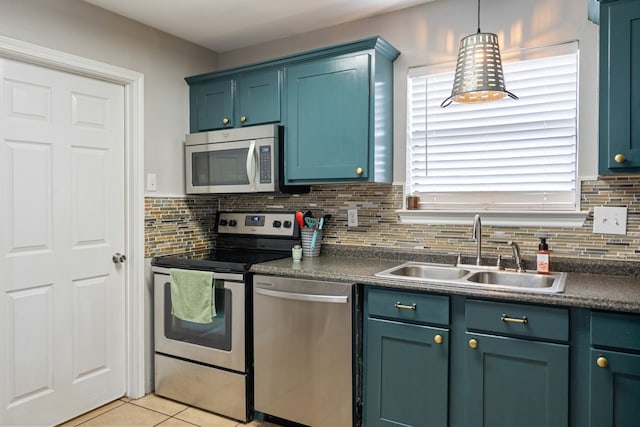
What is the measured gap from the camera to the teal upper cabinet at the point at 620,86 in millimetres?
1896

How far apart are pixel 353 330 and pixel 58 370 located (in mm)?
1649

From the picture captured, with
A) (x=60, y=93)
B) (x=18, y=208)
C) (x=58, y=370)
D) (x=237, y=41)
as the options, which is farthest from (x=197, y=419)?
(x=237, y=41)

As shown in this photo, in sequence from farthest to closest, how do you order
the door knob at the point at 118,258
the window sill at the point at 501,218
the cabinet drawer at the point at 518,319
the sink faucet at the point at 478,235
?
the door knob at the point at 118,258 → the sink faucet at the point at 478,235 → the window sill at the point at 501,218 → the cabinet drawer at the point at 518,319

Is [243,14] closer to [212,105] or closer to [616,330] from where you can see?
[212,105]

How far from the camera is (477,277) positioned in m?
2.35

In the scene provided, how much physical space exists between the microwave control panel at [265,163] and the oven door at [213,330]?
642 mm

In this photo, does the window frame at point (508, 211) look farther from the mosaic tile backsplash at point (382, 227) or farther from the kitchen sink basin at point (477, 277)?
the kitchen sink basin at point (477, 277)

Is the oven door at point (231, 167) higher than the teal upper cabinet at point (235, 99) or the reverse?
the reverse

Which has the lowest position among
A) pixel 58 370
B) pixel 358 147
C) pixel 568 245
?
pixel 58 370

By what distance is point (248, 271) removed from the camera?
254 centimetres

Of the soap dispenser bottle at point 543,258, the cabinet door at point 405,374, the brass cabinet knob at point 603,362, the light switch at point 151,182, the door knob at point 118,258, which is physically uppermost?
the light switch at point 151,182

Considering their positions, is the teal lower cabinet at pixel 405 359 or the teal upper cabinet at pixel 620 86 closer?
the teal upper cabinet at pixel 620 86

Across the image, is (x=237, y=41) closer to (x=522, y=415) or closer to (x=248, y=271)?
(x=248, y=271)

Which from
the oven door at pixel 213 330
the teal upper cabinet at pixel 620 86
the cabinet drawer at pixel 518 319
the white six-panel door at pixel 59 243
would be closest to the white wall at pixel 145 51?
the white six-panel door at pixel 59 243
